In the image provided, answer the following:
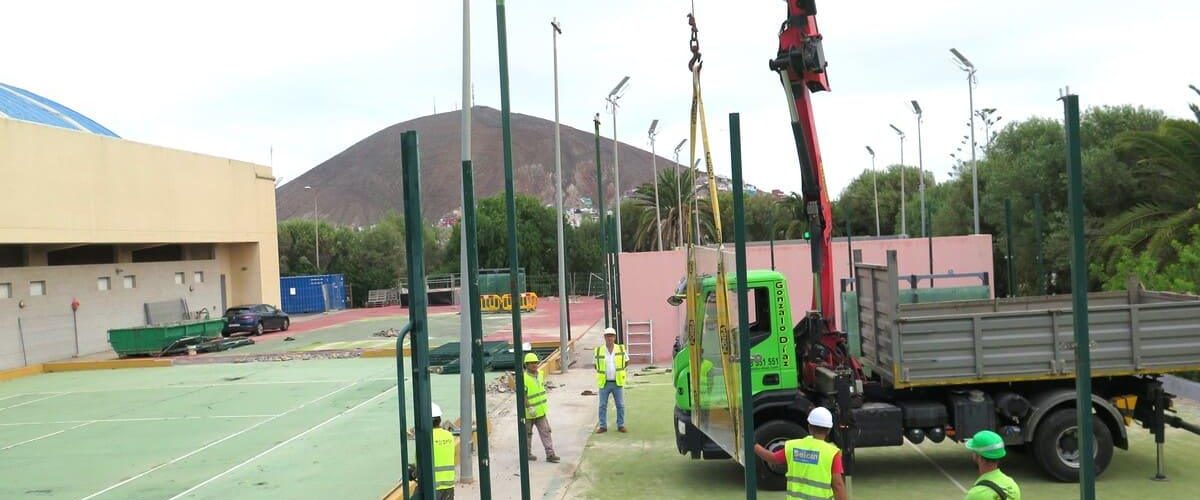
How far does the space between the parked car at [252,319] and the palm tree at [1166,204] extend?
111ft

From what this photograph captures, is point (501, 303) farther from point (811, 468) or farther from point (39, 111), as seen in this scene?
point (811, 468)

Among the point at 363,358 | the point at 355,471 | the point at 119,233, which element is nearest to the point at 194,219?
the point at 119,233

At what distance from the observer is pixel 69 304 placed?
36.7 meters

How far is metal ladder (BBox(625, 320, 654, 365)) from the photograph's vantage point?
1036 inches

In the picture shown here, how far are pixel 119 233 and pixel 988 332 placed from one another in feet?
113

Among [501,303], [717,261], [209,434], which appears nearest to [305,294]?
[501,303]

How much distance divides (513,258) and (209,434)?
1214 cm

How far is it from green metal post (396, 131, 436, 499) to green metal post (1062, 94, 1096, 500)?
3640mm

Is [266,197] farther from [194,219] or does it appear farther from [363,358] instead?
[363,358]

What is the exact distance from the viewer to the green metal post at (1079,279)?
5.08m

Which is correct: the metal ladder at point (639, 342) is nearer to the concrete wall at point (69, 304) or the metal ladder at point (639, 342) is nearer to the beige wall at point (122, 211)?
the beige wall at point (122, 211)

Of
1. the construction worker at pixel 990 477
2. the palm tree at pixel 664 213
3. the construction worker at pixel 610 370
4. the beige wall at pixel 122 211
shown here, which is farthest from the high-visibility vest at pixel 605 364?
the palm tree at pixel 664 213

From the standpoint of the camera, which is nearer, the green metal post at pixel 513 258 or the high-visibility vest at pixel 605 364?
the green metal post at pixel 513 258

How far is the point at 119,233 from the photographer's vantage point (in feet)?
122
